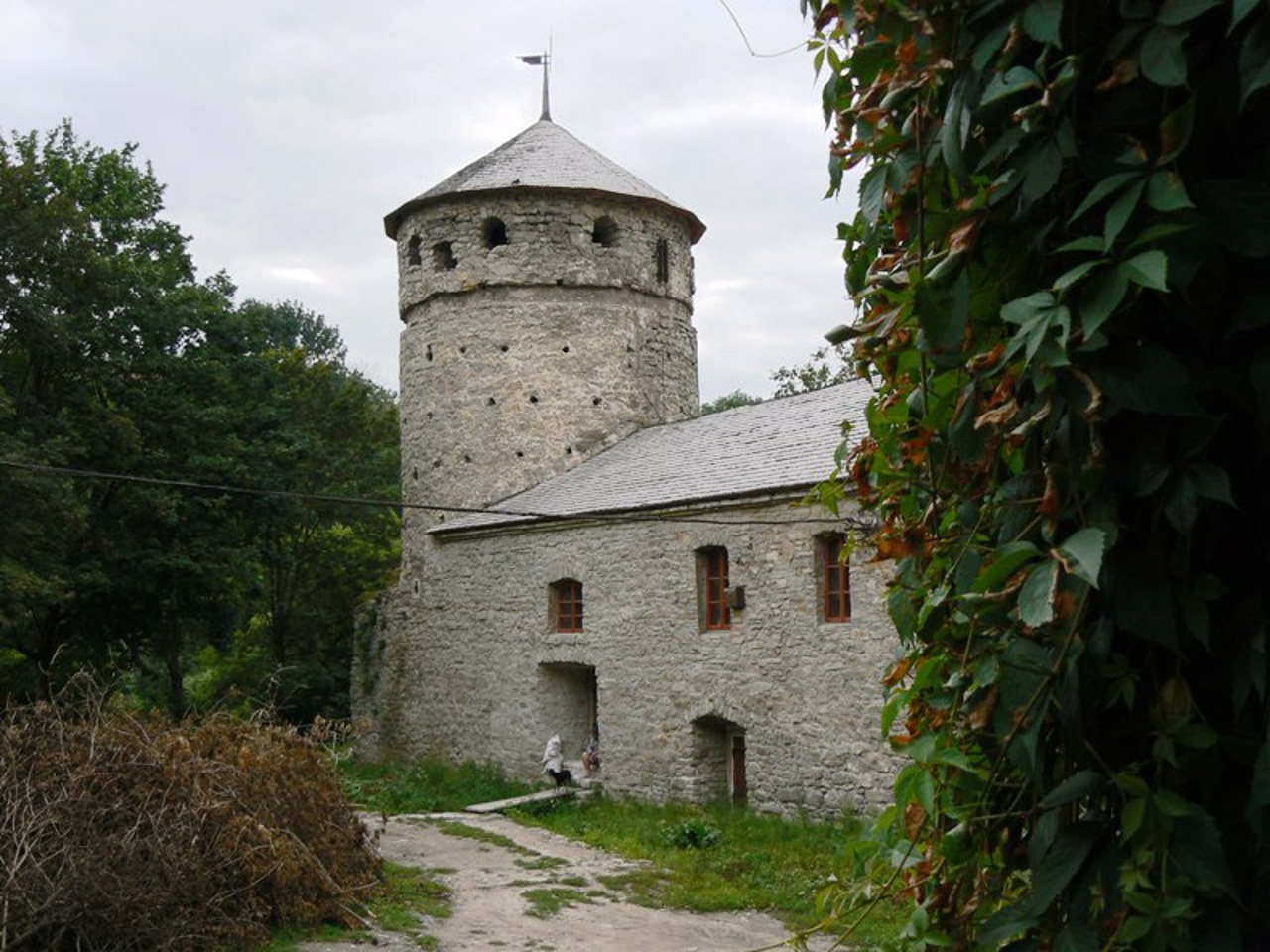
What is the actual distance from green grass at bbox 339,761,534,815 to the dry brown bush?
4987 mm

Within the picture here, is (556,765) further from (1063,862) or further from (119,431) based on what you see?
(1063,862)

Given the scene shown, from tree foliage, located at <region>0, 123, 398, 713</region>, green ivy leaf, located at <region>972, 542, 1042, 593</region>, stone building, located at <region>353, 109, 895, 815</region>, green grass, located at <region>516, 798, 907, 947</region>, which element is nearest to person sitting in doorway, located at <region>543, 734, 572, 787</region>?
stone building, located at <region>353, 109, 895, 815</region>

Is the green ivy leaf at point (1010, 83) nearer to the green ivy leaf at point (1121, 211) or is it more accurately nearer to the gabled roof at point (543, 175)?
the green ivy leaf at point (1121, 211)

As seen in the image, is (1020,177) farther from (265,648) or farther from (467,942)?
(265,648)

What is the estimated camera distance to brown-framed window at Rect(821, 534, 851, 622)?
48.3 ft

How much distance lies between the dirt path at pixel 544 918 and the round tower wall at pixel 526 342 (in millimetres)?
7732

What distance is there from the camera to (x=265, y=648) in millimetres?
28750

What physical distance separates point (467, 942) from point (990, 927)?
8770 millimetres

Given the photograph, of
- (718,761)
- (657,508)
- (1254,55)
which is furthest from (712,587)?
(1254,55)

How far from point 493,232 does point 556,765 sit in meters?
8.98

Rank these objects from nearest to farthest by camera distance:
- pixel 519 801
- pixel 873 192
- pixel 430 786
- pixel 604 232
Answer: pixel 873 192 < pixel 519 801 < pixel 430 786 < pixel 604 232

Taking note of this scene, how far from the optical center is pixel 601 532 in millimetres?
17516

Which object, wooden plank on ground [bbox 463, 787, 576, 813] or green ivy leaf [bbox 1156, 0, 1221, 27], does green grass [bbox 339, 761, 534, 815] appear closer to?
wooden plank on ground [bbox 463, 787, 576, 813]

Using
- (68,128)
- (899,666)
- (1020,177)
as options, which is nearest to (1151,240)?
(1020,177)
